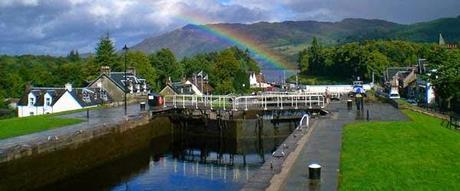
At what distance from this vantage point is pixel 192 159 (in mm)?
39719

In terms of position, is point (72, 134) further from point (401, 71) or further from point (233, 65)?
point (401, 71)

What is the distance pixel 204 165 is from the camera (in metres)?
37.0

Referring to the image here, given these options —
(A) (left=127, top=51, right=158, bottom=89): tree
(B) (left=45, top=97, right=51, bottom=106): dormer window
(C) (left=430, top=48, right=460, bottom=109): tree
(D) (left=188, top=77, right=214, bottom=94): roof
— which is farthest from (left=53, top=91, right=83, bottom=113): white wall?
(C) (left=430, top=48, right=460, bottom=109): tree

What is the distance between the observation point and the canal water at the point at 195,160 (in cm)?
3031

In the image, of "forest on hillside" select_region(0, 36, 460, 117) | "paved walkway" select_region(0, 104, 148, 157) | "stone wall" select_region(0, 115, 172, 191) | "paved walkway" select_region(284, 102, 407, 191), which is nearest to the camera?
"paved walkway" select_region(284, 102, 407, 191)

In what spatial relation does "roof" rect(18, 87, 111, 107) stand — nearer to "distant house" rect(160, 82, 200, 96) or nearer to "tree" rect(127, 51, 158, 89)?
"distant house" rect(160, 82, 200, 96)

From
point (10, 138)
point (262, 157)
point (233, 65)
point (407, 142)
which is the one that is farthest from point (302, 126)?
point (233, 65)

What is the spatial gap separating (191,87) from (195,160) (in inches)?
2356

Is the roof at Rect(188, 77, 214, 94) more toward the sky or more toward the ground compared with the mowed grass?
more toward the sky

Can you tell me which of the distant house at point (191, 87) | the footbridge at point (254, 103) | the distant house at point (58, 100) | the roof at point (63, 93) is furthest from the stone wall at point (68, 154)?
the distant house at point (191, 87)

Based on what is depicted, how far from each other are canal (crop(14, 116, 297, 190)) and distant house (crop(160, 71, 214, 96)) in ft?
116

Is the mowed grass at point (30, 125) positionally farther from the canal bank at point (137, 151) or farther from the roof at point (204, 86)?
the roof at point (204, 86)

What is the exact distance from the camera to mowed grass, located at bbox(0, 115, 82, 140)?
35031mm

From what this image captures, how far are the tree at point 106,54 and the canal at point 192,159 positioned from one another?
5722 cm
